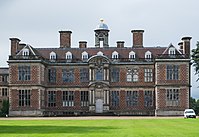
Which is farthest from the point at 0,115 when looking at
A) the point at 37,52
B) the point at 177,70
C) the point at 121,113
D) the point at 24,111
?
the point at 177,70

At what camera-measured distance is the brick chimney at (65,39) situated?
239ft

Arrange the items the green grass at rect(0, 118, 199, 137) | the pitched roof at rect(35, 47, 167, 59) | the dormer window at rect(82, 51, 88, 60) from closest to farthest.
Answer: the green grass at rect(0, 118, 199, 137), the pitched roof at rect(35, 47, 167, 59), the dormer window at rect(82, 51, 88, 60)

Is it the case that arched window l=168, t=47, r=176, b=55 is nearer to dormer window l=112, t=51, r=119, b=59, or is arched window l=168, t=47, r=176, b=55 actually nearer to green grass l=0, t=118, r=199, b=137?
dormer window l=112, t=51, r=119, b=59

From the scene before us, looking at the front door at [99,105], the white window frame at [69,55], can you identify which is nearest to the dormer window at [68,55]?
the white window frame at [69,55]

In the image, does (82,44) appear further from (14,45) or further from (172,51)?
(172,51)

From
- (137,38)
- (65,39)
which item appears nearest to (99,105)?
(137,38)

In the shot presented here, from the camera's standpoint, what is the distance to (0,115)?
222 ft

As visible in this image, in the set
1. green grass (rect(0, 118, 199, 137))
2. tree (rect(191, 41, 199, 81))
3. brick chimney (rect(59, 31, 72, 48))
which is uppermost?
brick chimney (rect(59, 31, 72, 48))

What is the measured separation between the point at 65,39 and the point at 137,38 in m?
10.6

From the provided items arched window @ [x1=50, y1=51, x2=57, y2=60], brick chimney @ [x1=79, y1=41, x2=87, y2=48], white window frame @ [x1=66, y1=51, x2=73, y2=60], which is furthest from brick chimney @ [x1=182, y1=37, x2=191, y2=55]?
arched window @ [x1=50, y1=51, x2=57, y2=60]

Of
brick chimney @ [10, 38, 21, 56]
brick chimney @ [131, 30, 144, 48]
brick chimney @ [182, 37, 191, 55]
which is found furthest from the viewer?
brick chimney @ [131, 30, 144, 48]

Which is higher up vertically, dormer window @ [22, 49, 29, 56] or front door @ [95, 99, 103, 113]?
dormer window @ [22, 49, 29, 56]

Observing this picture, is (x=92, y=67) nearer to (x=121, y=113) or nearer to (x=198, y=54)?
(x=121, y=113)

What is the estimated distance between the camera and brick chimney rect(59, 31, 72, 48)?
2867 inches
